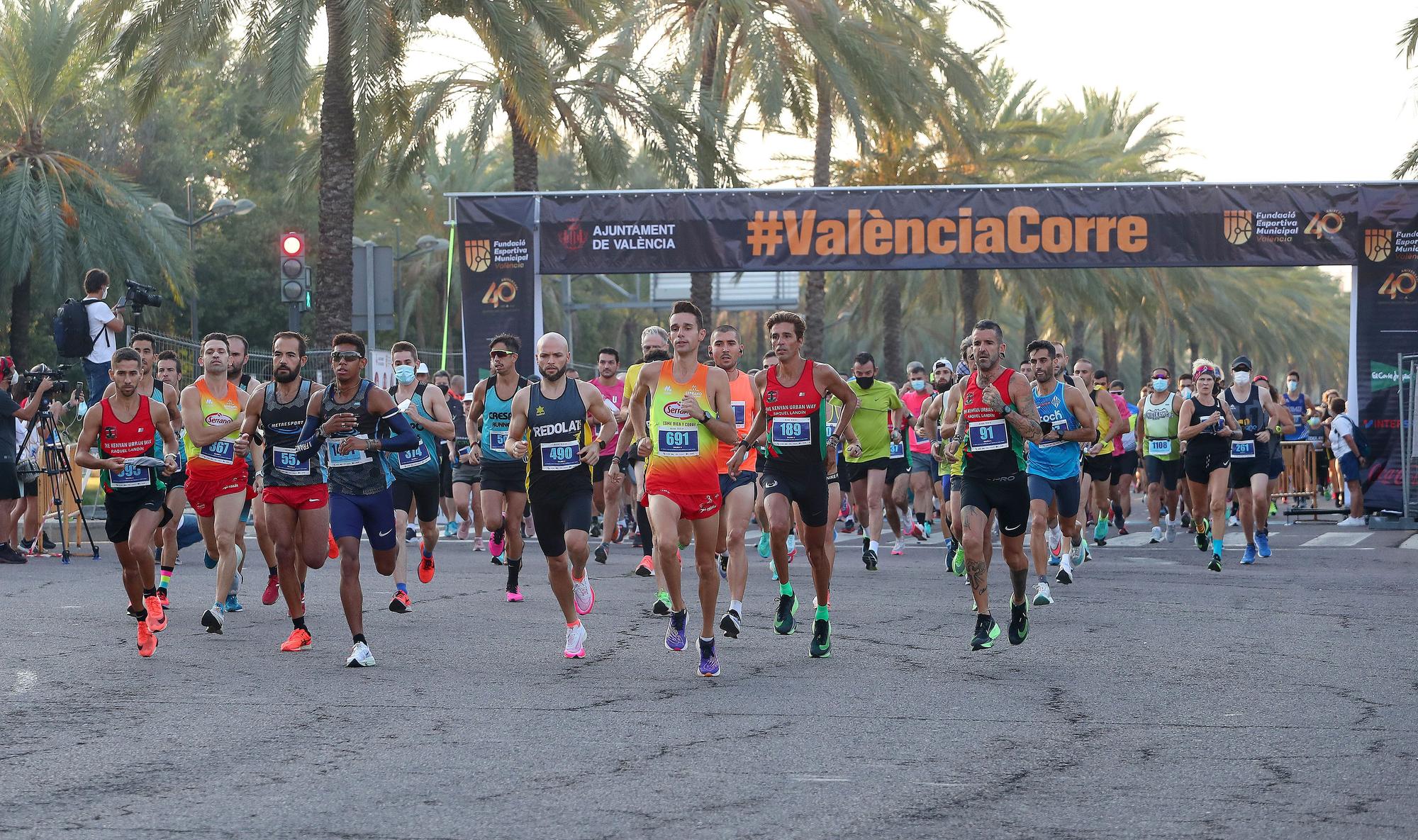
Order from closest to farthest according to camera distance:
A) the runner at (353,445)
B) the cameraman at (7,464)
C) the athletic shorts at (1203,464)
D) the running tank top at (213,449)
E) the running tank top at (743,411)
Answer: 1. the runner at (353,445)
2. the running tank top at (213,449)
3. the running tank top at (743,411)
4. the athletic shorts at (1203,464)
5. the cameraman at (7,464)

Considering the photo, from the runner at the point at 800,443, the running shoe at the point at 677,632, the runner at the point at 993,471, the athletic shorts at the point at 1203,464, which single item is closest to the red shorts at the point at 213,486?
the running shoe at the point at 677,632

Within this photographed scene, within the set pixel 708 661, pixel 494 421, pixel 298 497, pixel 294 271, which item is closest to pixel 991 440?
pixel 708 661

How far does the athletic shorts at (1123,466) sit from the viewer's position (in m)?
21.6

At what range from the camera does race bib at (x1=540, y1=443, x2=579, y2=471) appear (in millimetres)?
9617

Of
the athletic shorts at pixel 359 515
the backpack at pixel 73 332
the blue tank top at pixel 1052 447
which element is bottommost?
the athletic shorts at pixel 359 515

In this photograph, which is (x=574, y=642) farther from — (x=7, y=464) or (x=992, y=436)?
(x=7, y=464)

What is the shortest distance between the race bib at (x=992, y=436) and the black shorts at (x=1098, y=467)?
8.21 meters

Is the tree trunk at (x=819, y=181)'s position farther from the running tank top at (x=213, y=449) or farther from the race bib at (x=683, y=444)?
the race bib at (x=683, y=444)

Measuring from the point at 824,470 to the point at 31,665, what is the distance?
4.72 m

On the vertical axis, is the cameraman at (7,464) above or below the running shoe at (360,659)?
above

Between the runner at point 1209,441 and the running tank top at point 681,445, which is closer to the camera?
the running tank top at point 681,445

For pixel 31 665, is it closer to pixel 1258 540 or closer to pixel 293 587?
pixel 293 587

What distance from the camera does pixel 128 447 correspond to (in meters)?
10.4

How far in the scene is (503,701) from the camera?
8.09 m
